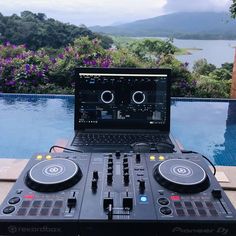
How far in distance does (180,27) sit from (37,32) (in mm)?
3148

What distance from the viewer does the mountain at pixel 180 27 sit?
252 inches

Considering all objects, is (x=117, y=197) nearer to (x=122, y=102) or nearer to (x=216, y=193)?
(x=216, y=193)

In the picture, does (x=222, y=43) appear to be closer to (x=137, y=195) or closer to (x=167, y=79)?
(x=167, y=79)

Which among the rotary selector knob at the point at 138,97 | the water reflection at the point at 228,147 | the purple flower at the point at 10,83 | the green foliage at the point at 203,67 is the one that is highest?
the rotary selector knob at the point at 138,97

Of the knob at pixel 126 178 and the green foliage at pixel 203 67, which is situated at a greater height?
the knob at pixel 126 178

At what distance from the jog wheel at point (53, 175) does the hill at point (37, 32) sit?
621cm

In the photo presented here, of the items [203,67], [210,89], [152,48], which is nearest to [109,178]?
[210,89]

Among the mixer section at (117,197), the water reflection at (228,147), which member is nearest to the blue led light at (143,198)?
the mixer section at (117,197)

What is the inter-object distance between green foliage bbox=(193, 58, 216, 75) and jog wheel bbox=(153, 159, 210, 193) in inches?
221

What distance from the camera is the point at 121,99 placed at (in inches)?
69.0

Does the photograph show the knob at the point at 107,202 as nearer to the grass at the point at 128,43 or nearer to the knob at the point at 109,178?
the knob at the point at 109,178

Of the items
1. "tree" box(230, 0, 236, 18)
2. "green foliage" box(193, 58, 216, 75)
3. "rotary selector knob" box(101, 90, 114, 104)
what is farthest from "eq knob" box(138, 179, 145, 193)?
"green foliage" box(193, 58, 216, 75)

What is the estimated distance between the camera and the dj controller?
717mm
